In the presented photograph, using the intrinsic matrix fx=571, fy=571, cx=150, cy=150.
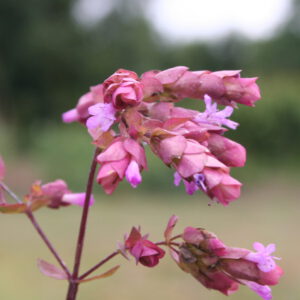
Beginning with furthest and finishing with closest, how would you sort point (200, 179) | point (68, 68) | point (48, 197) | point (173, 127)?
1. point (68, 68)
2. point (48, 197)
3. point (173, 127)
4. point (200, 179)

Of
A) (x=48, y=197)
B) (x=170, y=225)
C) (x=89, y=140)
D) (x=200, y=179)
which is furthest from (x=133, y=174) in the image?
(x=89, y=140)

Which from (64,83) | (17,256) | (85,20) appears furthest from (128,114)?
(85,20)

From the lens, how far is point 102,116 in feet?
2.95

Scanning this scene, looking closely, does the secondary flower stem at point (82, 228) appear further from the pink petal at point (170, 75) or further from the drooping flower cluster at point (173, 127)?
the pink petal at point (170, 75)

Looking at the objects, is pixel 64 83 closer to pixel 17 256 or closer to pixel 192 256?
pixel 17 256

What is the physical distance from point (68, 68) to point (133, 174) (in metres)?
9.72

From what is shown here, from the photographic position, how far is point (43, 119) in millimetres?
10703

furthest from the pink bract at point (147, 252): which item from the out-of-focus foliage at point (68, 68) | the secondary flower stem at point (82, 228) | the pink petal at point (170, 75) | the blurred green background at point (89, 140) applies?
the out-of-focus foliage at point (68, 68)

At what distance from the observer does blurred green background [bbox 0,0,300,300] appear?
24.0ft

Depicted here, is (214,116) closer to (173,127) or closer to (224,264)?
(173,127)

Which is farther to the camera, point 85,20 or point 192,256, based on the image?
point 85,20

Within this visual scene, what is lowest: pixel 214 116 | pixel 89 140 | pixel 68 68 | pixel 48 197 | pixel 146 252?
pixel 146 252

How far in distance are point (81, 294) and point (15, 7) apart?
7037 millimetres

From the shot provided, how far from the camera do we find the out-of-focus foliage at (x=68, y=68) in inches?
404
